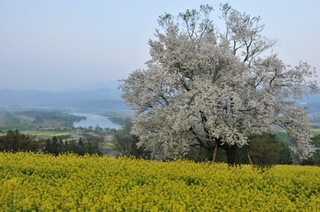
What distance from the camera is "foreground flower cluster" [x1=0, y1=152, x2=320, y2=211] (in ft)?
24.2

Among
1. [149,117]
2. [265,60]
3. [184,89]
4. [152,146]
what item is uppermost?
[265,60]

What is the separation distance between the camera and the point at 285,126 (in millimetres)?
20609

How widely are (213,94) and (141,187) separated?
10181 mm

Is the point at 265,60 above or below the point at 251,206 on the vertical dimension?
above

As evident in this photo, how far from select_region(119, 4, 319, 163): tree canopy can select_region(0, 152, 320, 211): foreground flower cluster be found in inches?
279

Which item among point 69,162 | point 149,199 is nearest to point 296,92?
point 69,162

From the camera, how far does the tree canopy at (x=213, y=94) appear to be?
→ 19359 mm

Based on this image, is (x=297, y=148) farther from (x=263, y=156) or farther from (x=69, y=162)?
(x=263, y=156)

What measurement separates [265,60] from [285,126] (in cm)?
377

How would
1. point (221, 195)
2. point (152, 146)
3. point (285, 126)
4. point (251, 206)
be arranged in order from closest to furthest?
point (251, 206)
point (221, 195)
point (285, 126)
point (152, 146)

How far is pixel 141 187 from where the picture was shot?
9562mm

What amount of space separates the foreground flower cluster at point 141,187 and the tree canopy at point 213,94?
23.2 ft

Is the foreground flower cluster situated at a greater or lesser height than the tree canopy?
lesser

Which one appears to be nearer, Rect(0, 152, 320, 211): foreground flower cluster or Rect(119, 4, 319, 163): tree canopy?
Rect(0, 152, 320, 211): foreground flower cluster
